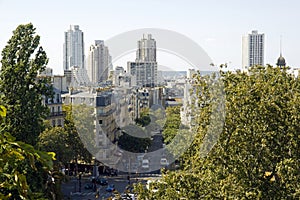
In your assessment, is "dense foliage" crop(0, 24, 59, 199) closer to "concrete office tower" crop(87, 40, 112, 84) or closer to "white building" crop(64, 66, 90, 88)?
"concrete office tower" crop(87, 40, 112, 84)

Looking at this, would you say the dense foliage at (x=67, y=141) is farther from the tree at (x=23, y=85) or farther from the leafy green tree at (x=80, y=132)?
the tree at (x=23, y=85)

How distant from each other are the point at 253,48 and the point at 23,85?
52.0 metres

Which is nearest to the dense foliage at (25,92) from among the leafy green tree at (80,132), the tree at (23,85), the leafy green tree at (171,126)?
the tree at (23,85)

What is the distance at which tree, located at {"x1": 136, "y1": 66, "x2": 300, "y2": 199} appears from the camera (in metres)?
9.68

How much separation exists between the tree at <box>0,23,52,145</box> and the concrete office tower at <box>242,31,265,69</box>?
47.4 metres

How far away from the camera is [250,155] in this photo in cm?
1019

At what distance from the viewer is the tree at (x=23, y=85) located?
36.0 feet

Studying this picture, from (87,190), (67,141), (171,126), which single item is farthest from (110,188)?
(171,126)

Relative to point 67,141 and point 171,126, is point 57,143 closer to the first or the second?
point 67,141

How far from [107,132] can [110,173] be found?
2678mm

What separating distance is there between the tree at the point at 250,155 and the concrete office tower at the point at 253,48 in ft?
155

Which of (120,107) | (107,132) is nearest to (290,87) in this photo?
(107,132)

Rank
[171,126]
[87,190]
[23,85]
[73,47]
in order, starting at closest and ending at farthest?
[23,85], [87,190], [171,126], [73,47]

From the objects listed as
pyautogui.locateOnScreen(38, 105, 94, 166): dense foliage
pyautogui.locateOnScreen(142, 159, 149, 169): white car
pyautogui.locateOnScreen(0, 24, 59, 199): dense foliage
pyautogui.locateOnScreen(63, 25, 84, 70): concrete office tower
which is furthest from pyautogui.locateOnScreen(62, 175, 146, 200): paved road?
pyautogui.locateOnScreen(63, 25, 84, 70): concrete office tower
